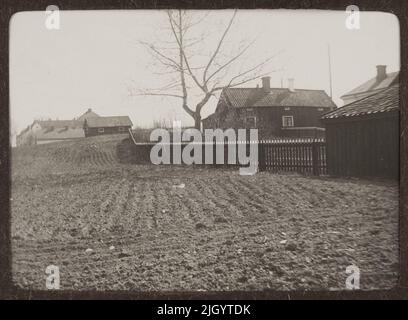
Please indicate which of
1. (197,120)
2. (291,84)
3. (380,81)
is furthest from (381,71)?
(197,120)

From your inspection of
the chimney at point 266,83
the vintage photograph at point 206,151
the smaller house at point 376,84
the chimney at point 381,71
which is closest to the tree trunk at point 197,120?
the vintage photograph at point 206,151

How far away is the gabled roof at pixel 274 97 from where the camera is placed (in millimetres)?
1657

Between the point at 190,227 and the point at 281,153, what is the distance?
0.57m

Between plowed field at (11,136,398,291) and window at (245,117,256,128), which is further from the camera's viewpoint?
window at (245,117,256,128)

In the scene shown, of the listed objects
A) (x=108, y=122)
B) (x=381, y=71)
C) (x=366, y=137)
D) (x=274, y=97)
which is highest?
(x=381, y=71)

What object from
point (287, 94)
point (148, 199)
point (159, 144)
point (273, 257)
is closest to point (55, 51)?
point (159, 144)

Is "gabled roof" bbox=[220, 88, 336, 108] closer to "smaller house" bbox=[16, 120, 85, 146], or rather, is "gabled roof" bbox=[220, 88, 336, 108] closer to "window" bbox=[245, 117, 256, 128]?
"window" bbox=[245, 117, 256, 128]

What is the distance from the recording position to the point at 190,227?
1674 mm

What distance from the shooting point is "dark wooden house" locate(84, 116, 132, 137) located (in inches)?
64.9

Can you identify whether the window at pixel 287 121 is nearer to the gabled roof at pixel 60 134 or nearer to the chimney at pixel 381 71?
the chimney at pixel 381 71

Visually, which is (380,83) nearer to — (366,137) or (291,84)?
(366,137)

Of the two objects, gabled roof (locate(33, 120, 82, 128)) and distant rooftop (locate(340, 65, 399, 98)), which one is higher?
distant rooftop (locate(340, 65, 399, 98))

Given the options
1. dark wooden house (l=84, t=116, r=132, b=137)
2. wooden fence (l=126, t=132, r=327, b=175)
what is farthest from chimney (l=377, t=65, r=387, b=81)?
dark wooden house (l=84, t=116, r=132, b=137)

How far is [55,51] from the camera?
5.47 ft
